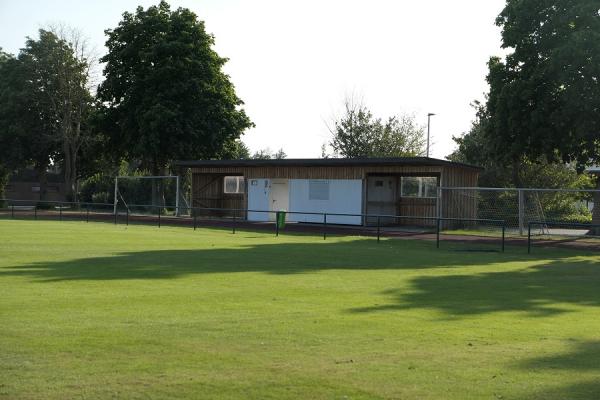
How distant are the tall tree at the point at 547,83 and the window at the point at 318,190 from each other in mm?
9810

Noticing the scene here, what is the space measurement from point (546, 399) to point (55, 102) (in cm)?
6191

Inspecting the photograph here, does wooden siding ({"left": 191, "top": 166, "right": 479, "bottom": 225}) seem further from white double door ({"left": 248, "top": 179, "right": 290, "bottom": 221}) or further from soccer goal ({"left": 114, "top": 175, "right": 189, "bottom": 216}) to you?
soccer goal ({"left": 114, "top": 175, "right": 189, "bottom": 216})

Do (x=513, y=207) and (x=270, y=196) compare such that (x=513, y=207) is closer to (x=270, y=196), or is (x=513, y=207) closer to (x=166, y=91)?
(x=270, y=196)

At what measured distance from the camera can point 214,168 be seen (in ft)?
156

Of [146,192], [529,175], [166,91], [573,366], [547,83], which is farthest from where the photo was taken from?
[146,192]

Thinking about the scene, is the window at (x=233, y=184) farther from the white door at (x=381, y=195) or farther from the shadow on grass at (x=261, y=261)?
the shadow on grass at (x=261, y=261)

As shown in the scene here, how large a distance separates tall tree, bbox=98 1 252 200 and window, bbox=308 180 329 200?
13.5 meters

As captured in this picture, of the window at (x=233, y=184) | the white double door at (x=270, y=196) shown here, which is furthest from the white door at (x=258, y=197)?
the window at (x=233, y=184)

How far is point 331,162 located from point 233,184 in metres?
11.4

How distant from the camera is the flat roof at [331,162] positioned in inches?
1458

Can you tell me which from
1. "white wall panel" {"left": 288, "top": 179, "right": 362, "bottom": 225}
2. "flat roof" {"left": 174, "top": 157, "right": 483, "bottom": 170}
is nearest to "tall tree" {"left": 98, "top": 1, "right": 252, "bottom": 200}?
"flat roof" {"left": 174, "top": 157, "right": 483, "bottom": 170}

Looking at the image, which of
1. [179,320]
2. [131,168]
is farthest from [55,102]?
[179,320]

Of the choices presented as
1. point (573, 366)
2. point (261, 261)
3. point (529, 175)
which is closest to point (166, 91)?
point (529, 175)

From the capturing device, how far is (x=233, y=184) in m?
50.3
